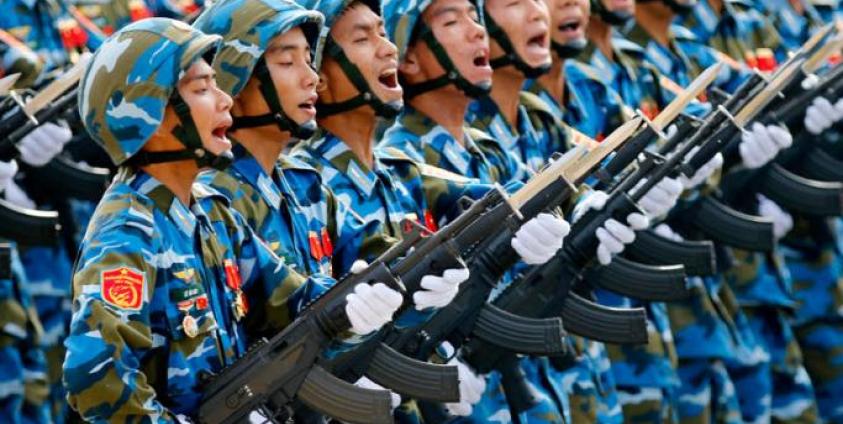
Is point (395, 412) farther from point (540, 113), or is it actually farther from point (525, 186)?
point (540, 113)

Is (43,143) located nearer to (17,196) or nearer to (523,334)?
(17,196)

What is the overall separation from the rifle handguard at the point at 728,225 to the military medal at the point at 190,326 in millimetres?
4972

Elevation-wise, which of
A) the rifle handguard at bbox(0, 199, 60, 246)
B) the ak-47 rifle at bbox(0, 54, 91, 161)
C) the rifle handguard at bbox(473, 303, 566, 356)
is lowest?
Answer: the rifle handguard at bbox(473, 303, 566, 356)

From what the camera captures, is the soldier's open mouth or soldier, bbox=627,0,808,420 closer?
the soldier's open mouth

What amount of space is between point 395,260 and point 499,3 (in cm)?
294

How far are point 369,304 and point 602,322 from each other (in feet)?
8.56

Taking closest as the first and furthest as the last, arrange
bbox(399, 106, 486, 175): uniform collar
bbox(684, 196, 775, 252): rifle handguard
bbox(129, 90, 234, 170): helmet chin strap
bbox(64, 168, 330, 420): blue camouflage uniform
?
bbox(64, 168, 330, 420): blue camouflage uniform
bbox(129, 90, 234, 170): helmet chin strap
bbox(399, 106, 486, 175): uniform collar
bbox(684, 196, 775, 252): rifle handguard

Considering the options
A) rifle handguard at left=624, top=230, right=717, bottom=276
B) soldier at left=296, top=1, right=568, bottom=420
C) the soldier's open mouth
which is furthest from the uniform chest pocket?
rifle handguard at left=624, top=230, right=717, bottom=276

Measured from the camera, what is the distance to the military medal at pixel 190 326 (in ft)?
31.1

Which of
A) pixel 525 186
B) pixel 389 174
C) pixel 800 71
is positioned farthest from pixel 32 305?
pixel 800 71

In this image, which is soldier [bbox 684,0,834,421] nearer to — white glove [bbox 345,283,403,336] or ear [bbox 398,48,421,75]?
ear [bbox 398,48,421,75]

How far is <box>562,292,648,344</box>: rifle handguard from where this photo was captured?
12211 mm

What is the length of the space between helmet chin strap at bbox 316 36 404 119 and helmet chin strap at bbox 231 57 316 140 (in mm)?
656

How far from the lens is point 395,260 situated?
10.1 m
